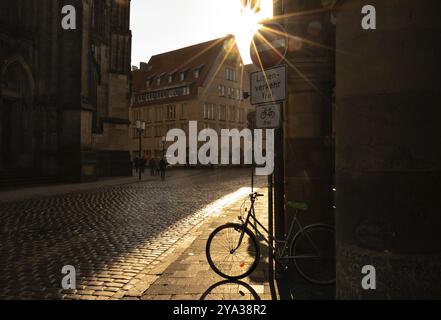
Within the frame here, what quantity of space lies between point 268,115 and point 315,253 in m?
1.73

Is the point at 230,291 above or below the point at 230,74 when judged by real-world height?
below

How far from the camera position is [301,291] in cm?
475

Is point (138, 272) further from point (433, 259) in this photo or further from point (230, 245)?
point (433, 259)

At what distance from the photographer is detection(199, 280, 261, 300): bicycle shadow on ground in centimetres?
449

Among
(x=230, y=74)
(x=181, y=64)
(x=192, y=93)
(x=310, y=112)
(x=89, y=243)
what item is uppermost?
(x=181, y=64)

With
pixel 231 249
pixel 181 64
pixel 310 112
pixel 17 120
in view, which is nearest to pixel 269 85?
pixel 310 112

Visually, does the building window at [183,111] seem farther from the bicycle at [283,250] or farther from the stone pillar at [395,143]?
the stone pillar at [395,143]

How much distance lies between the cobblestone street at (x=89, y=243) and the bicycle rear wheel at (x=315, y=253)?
1840 mm

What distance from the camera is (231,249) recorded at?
5438mm

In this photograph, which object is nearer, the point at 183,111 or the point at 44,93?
the point at 44,93

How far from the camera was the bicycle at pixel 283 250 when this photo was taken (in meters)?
4.89

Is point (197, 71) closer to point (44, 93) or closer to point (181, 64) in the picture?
point (181, 64)

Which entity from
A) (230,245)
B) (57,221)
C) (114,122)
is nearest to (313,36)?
(230,245)

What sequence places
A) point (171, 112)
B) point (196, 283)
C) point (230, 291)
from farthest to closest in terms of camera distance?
1. point (171, 112)
2. point (196, 283)
3. point (230, 291)
